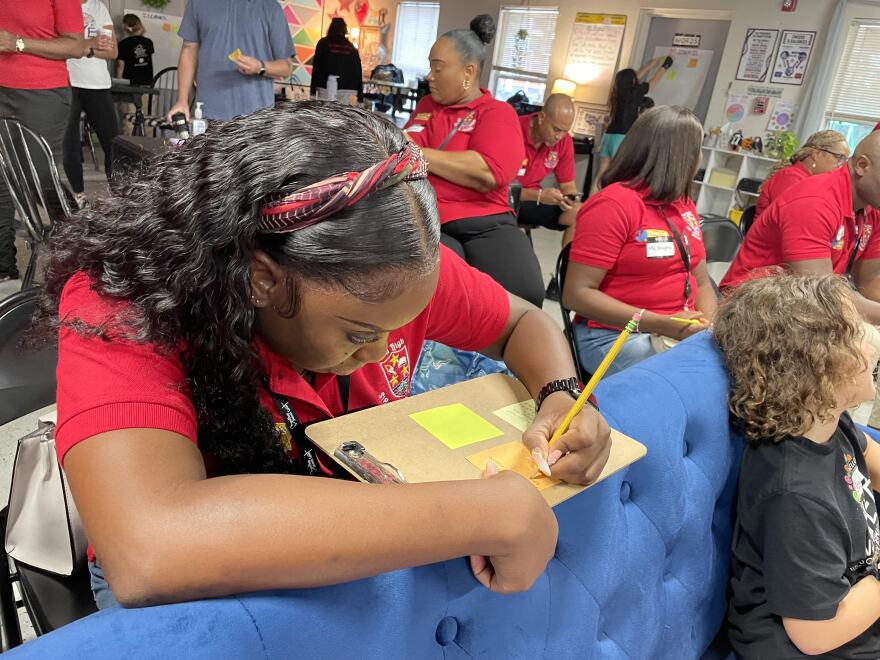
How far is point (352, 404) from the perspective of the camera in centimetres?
102

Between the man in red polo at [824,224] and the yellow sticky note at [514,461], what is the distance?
1748mm

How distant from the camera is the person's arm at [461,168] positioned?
2504 mm

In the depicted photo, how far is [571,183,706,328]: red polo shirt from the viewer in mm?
2059

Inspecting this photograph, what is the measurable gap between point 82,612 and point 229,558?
56cm

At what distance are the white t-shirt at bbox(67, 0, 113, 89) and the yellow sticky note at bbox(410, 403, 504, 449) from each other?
459cm

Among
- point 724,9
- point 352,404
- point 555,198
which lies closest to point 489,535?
point 352,404

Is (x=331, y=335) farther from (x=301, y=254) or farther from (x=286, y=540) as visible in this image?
(x=286, y=540)

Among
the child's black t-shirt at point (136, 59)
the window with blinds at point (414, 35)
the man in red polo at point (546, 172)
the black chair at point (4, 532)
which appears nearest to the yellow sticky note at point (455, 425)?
the black chair at point (4, 532)

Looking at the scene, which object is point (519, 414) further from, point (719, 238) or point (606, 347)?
point (719, 238)

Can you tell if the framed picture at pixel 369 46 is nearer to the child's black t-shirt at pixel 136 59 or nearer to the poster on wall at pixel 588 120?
the poster on wall at pixel 588 120

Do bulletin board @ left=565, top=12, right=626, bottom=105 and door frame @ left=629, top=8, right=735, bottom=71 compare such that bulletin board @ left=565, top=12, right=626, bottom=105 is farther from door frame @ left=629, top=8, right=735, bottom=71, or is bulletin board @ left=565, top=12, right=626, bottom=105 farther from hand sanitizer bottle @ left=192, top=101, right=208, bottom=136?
hand sanitizer bottle @ left=192, top=101, right=208, bottom=136

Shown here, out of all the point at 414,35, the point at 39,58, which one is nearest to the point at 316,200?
the point at 39,58

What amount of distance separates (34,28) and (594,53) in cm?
695

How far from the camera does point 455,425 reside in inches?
32.3
